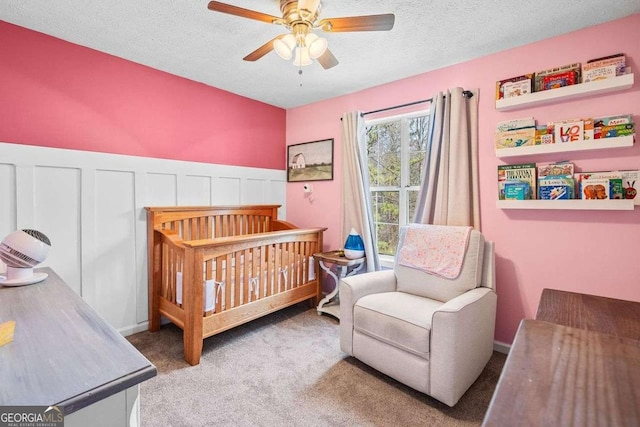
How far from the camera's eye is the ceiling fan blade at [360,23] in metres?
1.46

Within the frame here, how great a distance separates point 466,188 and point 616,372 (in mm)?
1751

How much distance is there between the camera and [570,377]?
0.74 metres

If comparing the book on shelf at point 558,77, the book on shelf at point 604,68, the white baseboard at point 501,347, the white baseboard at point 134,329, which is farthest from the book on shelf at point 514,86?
the white baseboard at point 134,329

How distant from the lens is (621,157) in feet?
6.07

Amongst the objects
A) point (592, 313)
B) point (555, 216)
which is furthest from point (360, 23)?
point (555, 216)

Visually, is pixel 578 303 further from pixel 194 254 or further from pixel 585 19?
pixel 194 254

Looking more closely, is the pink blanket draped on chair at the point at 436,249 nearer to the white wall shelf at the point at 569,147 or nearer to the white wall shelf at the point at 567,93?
the white wall shelf at the point at 569,147

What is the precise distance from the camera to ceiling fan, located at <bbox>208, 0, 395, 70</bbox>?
4.76 ft

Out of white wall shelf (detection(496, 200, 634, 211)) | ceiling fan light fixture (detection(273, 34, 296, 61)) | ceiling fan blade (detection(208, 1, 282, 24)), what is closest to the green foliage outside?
white wall shelf (detection(496, 200, 634, 211))

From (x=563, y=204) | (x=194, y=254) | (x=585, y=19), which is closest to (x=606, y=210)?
(x=563, y=204)

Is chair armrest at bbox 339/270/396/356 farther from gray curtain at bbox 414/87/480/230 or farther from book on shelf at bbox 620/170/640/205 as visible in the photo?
book on shelf at bbox 620/170/640/205

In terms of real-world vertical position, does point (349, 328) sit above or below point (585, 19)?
below

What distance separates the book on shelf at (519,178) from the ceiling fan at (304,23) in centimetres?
137

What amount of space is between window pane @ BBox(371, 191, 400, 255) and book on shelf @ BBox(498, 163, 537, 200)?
955 millimetres
